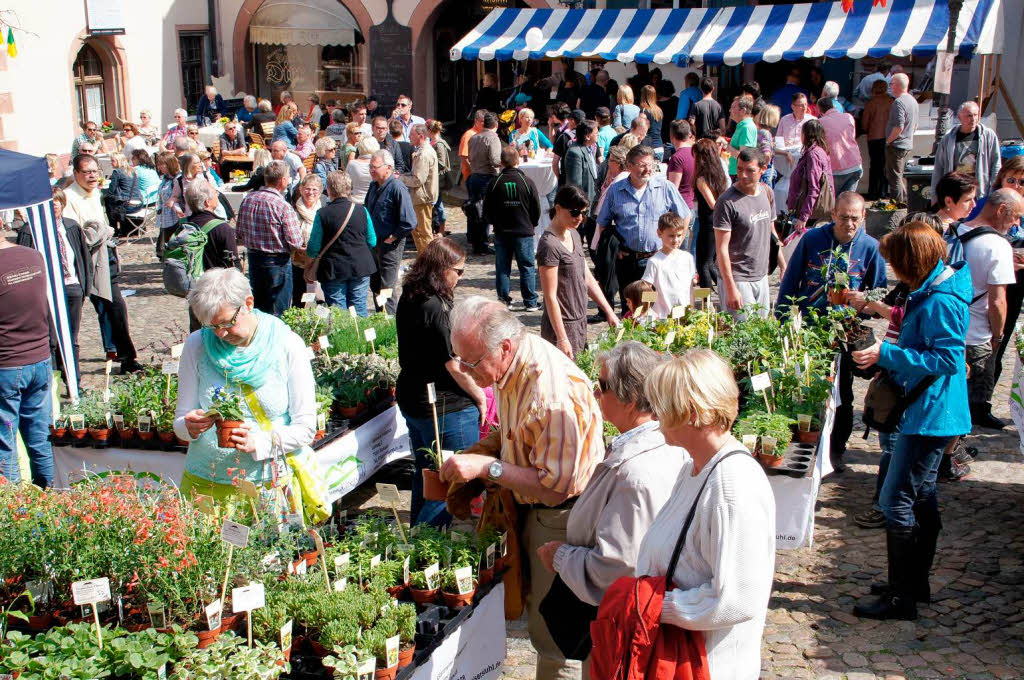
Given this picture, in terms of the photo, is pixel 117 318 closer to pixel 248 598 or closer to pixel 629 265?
pixel 629 265

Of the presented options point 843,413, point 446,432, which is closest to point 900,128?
point 843,413

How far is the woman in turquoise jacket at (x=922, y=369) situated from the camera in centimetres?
404

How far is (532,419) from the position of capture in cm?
325

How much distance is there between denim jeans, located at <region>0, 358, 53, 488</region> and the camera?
209 inches

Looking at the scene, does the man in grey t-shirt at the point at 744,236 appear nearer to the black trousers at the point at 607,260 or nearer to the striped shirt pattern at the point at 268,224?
the black trousers at the point at 607,260

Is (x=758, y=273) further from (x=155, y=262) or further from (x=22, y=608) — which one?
(x=155, y=262)

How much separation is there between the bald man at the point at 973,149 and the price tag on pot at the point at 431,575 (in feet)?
25.7

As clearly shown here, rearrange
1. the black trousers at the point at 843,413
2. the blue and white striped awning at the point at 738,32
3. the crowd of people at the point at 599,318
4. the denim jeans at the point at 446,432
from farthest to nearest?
the blue and white striped awning at the point at 738,32 → the black trousers at the point at 843,413 → the denim jeans at the point at 446,432 → the crowd of people at the point at 599,318

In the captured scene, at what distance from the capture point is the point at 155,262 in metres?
12.3

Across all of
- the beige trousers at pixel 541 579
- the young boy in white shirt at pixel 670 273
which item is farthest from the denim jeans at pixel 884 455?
the beige trousers at pixel 541 579

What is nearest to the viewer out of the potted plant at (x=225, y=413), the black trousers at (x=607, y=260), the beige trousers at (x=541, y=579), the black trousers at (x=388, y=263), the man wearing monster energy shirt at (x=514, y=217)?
the beige trousers at (x=541, y=579)

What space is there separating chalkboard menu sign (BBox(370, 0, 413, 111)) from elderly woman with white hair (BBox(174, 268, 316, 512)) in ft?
56.9

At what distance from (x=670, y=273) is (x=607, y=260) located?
1845 mm

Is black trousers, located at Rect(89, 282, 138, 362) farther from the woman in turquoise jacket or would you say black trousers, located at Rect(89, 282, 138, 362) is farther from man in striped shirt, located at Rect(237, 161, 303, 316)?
the woman in turquoise jacket
